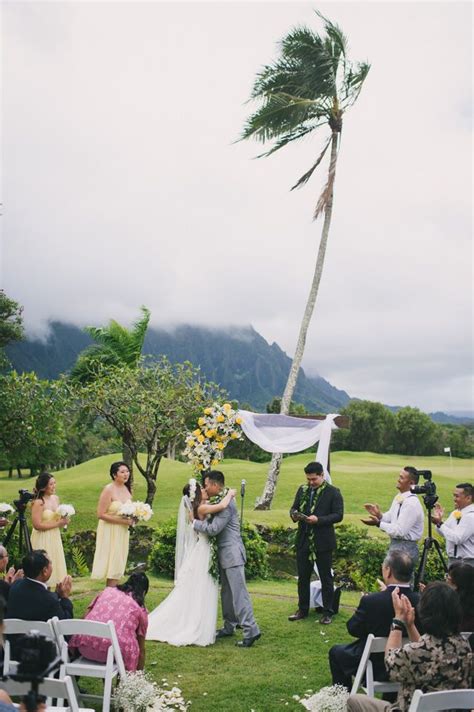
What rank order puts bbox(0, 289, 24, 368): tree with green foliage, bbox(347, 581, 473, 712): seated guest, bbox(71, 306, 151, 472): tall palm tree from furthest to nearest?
bbox(71, 306, 151, 472): tall palm tree → bbox(0, 289, 24, 368): tree with green foliage → bbox(347, 581, 473, 712): seated guest

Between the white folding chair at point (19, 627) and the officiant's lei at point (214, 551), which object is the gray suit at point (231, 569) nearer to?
the officiant's lei at point (214, 551)

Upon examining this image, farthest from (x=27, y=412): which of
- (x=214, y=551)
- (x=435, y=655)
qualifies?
(x=435, y=655)

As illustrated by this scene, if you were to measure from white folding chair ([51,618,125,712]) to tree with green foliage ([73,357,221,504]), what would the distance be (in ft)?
36.8

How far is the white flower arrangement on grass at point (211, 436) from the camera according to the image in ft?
30.1

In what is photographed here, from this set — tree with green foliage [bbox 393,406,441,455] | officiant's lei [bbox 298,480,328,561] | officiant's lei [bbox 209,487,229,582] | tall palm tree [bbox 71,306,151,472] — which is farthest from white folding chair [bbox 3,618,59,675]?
tree with green foliage [bbox 393,406,441,455]

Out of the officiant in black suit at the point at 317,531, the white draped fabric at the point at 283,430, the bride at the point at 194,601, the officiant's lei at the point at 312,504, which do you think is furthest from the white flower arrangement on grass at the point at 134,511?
the white draped fabric at the point at 283,430

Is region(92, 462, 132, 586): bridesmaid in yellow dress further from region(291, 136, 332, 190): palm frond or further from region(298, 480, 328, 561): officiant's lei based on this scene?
region(291, 136, 332, 190): palm frond

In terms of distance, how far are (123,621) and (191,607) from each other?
7.72 feet

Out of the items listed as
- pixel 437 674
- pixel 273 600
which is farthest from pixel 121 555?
pixel 437 674

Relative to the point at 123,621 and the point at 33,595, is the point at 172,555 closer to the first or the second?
the point at 123,621

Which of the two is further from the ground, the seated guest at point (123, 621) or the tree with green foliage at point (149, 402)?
the tree with green foliage at point (149, 402)

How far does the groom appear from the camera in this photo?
24.3 feet

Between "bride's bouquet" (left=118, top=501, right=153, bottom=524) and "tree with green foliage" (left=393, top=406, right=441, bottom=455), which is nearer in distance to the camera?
"bride's bouquet" (left=118, top=501, right=153, bottom=524)

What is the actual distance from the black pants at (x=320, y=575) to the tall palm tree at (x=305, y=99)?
891 cm
